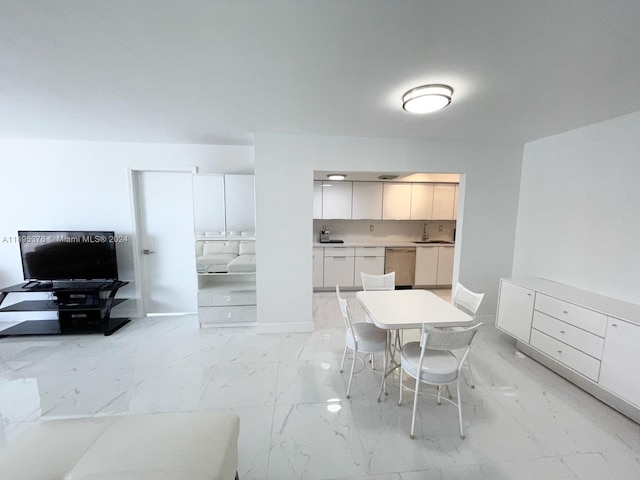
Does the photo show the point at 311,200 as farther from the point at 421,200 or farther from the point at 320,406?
the point at 421,200

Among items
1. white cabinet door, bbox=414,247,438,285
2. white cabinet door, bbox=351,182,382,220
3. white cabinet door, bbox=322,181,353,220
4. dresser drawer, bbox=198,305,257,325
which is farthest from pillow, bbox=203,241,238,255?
white cabinet door, bbox=414,247,438,285

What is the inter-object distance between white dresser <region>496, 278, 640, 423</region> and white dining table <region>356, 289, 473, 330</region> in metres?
1.01

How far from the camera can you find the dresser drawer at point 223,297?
3.21 m

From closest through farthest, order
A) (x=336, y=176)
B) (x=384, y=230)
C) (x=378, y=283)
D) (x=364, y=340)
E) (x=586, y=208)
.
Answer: (x=364, y=340) → (x=586, y=208) → (x=378, y=283) → (x=336, y=176) → (x=384, y=230)

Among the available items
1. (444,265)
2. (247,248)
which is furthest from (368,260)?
(247,248)

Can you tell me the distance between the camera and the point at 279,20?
1.19 m

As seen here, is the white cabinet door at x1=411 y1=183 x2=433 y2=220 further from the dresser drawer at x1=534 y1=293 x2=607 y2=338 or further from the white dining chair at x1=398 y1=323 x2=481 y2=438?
the white dining chair at x1=398 y1=323 x2=481 y2=438

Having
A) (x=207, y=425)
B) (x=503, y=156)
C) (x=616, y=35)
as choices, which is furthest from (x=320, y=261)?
(x=616, y=35)

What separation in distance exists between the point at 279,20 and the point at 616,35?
5.42ft

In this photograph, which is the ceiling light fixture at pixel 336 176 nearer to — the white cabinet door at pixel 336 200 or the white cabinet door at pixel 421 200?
the white cabinet door at pixel 336 200

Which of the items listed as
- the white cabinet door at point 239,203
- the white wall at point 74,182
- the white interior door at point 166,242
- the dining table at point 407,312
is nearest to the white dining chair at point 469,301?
the dining table at point 407,312

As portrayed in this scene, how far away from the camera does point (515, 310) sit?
2.66 meters

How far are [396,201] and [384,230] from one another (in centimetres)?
71

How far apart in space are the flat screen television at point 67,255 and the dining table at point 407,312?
124 inches
